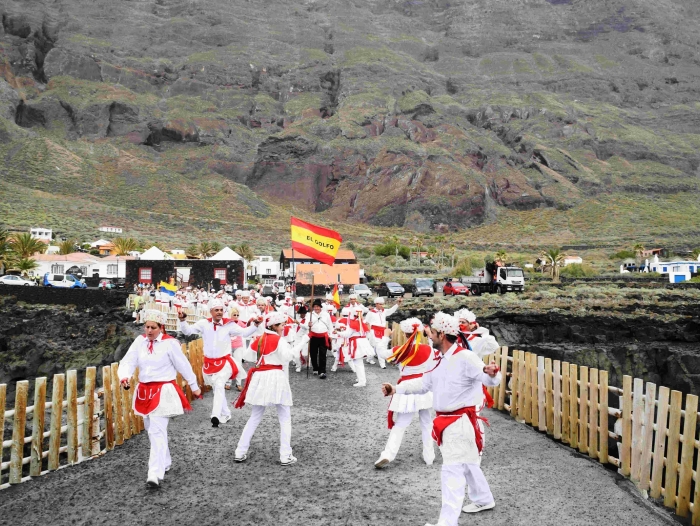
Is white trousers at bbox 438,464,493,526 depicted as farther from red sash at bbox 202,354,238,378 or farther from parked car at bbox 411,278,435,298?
parked car at bbox 411,278,435,298

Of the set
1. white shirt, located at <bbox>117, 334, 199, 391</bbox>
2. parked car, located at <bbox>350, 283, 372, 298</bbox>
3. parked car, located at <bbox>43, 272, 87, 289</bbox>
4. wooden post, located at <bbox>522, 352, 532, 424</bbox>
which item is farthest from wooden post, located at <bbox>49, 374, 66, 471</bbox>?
parked car, located at <bbox>43, 272, 87, 289</bbox>

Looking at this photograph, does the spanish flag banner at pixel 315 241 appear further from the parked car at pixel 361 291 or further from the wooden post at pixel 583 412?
the parked car at pixel 361 291

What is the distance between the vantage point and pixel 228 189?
150m

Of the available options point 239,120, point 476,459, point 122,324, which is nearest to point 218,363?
point 476,459

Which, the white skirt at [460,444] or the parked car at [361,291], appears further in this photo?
the parked car at [361,291]

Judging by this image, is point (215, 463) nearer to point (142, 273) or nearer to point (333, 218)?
point (142, 273)

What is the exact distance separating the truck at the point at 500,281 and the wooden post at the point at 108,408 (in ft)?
133

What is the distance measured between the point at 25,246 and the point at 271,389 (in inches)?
2742

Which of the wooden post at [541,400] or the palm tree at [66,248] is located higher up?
the palm tree at [66,248]

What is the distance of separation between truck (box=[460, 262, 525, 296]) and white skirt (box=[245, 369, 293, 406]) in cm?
4058

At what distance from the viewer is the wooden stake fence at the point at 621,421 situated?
20.1ft

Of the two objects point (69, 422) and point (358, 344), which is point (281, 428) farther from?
point (358, 344)

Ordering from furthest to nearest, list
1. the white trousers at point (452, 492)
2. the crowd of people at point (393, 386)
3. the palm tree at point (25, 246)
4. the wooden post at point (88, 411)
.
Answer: the palm tree at point (25, 246), the wooden post at point (88, 411), the crowd of people at point (393, 386), the white trousers at point (452, 492)

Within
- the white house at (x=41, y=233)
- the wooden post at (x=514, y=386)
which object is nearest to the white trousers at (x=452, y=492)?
the wooden post at (x=514, y=386)
